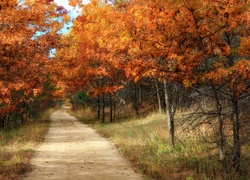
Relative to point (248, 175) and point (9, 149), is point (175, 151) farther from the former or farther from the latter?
point (9, 149)

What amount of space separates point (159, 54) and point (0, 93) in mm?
5379

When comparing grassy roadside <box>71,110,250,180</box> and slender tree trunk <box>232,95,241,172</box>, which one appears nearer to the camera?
slender tree trunk <box>232,95,241,172</box>

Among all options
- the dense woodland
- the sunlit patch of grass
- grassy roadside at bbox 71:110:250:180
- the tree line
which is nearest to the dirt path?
grassy roadside at bbox 71:110:250:180

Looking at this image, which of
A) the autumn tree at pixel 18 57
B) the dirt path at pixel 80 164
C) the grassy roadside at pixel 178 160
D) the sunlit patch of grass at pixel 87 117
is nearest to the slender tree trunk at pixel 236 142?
the grassy roadside at pixel 178 160

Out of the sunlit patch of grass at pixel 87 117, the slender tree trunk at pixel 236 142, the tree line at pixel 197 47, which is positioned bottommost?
the sunlit patch of grass at pixel 87 117

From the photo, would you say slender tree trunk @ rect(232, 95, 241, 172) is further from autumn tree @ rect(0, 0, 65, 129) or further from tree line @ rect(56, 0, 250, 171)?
autumn tree @ rect(0, 0, 65, 129)

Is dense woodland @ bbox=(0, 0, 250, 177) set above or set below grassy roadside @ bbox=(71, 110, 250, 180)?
above

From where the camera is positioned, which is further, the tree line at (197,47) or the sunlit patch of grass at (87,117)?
the sunlit patch of grass at (87,117)

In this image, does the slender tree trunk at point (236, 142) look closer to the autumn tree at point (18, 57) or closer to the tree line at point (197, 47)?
the tree line at point (197, 47)

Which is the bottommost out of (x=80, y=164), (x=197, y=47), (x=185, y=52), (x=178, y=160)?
(x=80, y=164)

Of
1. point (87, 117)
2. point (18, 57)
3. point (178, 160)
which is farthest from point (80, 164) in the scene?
point (87, 117)

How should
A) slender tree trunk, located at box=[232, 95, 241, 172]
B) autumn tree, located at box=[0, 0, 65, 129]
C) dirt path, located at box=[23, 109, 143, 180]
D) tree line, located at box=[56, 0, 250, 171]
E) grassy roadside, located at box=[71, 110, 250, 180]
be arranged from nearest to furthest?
tree line, located at box=[56, 0, 250, 171] → slender tree trunk, located at box=[232, 95, 241, 172] → grassy roadside, located at box=[71, 110, 250, 180] → dirt path, located at box=[23, 109, 143, 180] → autumn tree, located at box=[0, 0, 65, 129]

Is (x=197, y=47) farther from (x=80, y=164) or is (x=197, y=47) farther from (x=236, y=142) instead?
(x=80, y=164)

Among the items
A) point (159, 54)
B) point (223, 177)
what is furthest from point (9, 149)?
point (223, 177)
